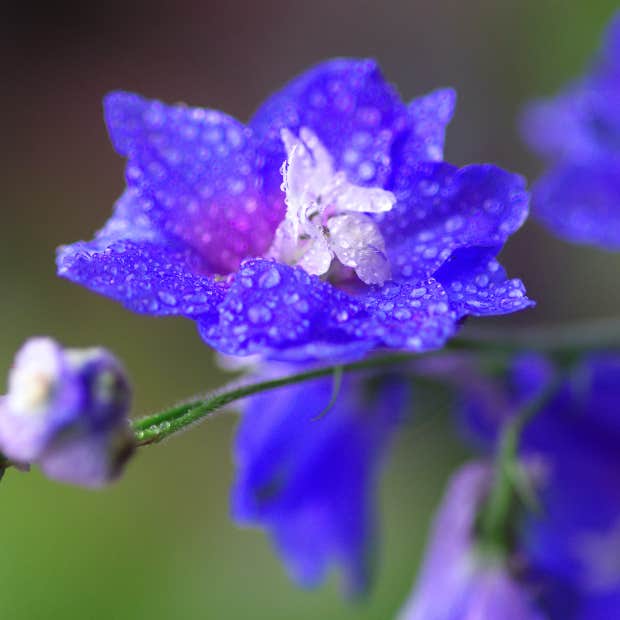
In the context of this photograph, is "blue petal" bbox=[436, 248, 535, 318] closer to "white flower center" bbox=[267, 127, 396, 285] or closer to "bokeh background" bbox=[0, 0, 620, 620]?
"white flower center" bbox=[267, 127, 396, 285]

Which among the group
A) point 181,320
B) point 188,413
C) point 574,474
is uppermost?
point 188,413

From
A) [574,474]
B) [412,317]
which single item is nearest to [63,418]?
[412,317]

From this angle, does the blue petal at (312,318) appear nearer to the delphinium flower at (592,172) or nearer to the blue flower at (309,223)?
the blue flower at (309,223)

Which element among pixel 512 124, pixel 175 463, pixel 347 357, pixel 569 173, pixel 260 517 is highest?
pixel 347 357

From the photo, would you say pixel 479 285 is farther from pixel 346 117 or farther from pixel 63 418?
pixel 63 418

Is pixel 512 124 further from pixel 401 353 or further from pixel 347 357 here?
pixel 347 357

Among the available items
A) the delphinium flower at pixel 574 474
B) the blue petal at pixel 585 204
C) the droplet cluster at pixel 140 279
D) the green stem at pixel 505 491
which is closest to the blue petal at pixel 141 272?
the droplet cluster at pixel 140 279

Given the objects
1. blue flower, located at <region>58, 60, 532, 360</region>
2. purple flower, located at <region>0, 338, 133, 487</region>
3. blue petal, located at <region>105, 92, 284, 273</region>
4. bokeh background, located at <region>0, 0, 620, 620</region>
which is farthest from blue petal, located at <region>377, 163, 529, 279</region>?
bokeh background, located at <region>0, 0, 620, 620</region>

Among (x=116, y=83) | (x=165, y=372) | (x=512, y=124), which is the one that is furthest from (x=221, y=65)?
(x=165, y=372)
